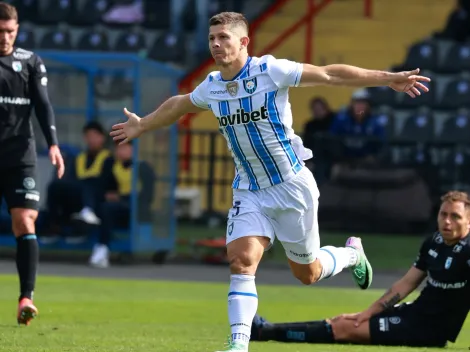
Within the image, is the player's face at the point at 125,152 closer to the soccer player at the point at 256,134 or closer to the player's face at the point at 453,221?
the player's face at the point at 453,221

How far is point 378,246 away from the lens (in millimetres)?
19203

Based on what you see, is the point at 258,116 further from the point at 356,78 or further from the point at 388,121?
the point at 388,121

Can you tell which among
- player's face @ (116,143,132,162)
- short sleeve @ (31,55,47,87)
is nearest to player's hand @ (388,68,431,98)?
short sleeve @ (31,55,47,87)

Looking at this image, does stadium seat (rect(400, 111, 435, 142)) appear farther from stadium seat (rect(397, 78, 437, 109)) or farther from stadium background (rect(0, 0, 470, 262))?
stadium seat (rect(397, 78, 437, 109))

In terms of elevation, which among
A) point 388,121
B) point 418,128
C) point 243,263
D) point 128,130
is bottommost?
point 243,263

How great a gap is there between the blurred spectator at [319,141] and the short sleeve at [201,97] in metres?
12.7

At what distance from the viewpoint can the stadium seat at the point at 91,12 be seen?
26.4 m

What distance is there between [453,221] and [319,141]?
12.3 metres

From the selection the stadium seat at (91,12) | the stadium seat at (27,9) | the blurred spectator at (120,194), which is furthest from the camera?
the stadium seat at (27,9)

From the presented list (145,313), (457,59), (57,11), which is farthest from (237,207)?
(57,11)

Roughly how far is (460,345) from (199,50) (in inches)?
643

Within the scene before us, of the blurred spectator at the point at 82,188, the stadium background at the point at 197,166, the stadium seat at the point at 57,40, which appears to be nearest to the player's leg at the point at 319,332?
the stadium background at the point at 197,166

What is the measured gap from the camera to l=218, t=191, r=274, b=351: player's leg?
7461mm

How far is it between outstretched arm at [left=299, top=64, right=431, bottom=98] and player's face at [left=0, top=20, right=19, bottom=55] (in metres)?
3.00
